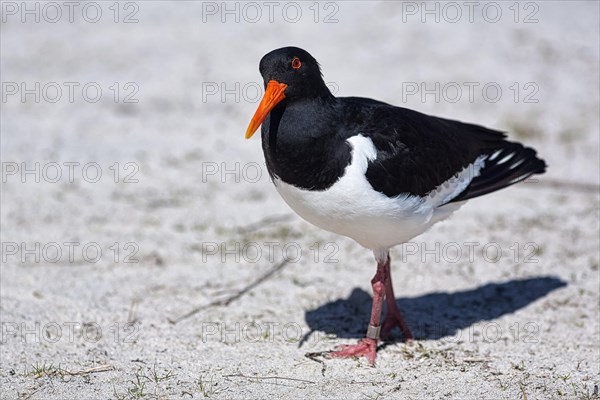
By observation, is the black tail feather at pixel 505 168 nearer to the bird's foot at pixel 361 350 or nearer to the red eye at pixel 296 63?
the bird's foot at pixel 361 350

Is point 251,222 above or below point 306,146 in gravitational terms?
below

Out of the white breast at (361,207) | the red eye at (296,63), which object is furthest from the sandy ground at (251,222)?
the red eye at (296,63)

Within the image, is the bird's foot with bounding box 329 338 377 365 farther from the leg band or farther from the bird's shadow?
the bird's shadow

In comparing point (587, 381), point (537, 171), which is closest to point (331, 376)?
point (587, 381)

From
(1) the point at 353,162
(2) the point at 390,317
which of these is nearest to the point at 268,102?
(1) the point at 353,162

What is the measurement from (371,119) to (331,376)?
1.70 metres

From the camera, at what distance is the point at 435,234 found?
753 centimetres

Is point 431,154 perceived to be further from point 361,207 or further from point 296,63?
point 296,63

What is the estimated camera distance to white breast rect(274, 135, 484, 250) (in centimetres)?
498

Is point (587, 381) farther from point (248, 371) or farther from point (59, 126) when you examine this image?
point (59, 126)

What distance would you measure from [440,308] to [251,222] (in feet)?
7.35

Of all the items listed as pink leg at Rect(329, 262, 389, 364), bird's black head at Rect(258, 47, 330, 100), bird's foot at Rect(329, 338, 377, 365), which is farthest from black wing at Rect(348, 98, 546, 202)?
bird's foot at Rect(329, 338, 377, 365)

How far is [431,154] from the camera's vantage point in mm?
5566

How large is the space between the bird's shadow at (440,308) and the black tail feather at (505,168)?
3.33ft
